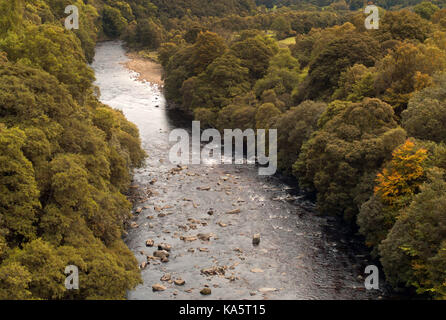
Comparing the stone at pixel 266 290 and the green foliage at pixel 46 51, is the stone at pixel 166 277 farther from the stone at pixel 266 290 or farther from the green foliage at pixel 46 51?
the green foliage at pixel 46 51

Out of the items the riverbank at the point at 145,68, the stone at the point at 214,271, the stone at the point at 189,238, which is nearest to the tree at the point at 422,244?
the stone at the point at 214,271

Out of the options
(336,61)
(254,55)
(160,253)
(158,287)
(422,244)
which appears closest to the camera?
(422,244)

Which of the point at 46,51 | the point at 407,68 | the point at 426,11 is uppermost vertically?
the point at 426,11

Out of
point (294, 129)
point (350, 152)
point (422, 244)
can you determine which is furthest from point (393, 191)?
point (294, 129)

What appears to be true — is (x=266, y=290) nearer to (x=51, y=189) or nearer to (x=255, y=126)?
(x=51, y=189)
